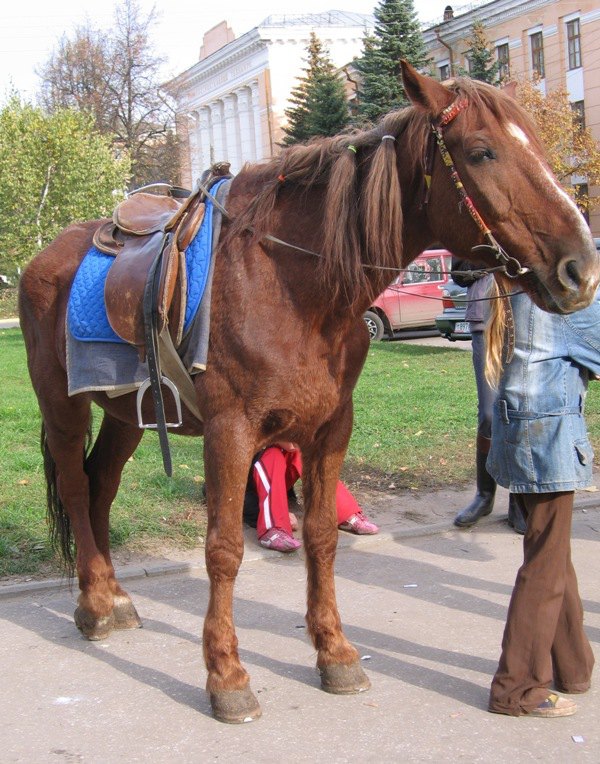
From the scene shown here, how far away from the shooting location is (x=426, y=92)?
3.12 meters

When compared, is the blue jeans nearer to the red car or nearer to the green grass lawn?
the green grass lawn

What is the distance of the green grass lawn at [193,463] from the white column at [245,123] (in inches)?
2206

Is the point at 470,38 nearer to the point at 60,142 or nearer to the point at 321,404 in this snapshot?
the point at 60,142

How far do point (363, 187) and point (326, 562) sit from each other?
1.62 m

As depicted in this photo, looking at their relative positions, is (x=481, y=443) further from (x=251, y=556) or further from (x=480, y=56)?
(x=480, y=56)

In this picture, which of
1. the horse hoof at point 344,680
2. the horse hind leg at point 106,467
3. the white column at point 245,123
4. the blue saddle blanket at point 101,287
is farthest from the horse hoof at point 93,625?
the white column at point 245,123

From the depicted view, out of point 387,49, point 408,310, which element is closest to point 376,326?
point 408,310

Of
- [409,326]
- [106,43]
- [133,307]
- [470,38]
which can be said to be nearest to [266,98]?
[106,43]

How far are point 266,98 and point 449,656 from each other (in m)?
60.9

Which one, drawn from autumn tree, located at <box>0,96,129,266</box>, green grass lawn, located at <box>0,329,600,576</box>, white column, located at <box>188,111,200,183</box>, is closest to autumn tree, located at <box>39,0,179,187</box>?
Result: white column, located at <box>188,111,200,183</box>

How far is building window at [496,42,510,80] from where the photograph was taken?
39787 millimetres

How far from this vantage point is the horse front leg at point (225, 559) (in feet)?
11.8

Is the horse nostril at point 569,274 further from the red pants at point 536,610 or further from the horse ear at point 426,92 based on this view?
the red pants at point 536,610

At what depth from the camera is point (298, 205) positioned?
3.70 m
